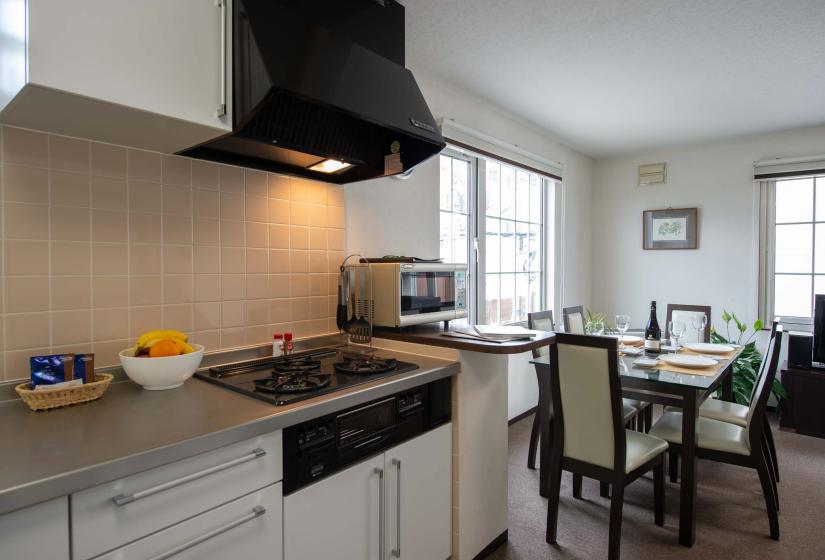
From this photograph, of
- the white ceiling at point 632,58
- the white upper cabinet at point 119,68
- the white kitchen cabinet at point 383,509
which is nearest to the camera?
the white upper cabinet at point 119,68

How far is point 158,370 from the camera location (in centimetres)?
139

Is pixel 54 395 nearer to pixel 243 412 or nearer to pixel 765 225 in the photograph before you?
pixel 243 412

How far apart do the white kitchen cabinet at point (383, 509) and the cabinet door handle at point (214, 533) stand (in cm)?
10

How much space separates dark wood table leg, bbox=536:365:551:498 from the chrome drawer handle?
5.65 feet

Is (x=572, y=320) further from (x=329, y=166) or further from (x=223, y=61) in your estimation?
(x=223, y=61)

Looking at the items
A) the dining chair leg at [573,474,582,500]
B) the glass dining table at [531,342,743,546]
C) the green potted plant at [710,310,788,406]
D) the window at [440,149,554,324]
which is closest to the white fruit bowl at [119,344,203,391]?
the glass dining table at [531,342,743,546]

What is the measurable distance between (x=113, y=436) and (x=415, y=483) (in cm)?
98

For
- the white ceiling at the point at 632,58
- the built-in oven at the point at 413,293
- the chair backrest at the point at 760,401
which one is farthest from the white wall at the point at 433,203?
the chair backrest at the point at 760,401

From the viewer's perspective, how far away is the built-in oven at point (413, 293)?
2.00m

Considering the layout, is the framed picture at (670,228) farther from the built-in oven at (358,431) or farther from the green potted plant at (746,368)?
the built-in oven at (358,431)

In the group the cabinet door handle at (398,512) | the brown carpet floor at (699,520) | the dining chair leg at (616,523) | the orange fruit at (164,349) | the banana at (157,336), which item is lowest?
the brown carpet floor at (699,520)

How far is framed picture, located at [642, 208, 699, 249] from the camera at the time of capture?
176 inches

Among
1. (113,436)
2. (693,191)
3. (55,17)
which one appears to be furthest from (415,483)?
(693,191)

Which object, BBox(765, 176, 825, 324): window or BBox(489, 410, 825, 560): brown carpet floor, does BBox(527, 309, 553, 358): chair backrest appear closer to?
BBox(489, 410, 825, 560): brown carpet floor
